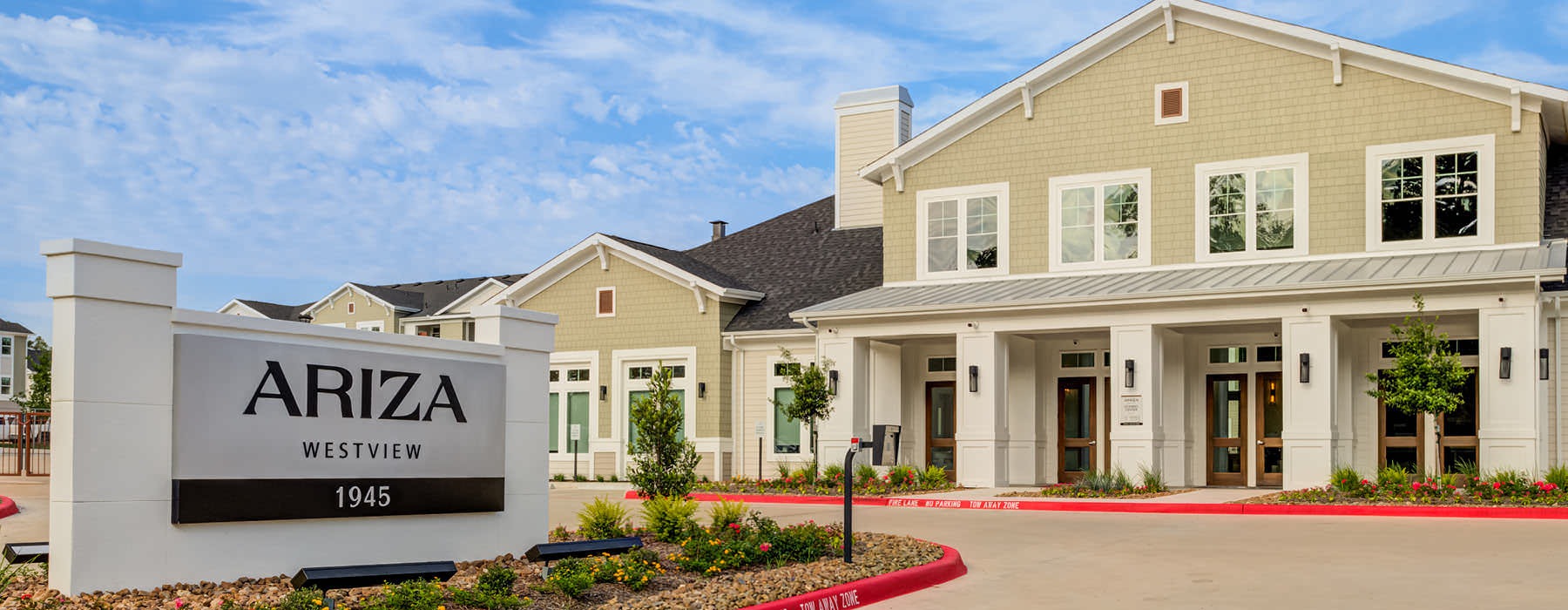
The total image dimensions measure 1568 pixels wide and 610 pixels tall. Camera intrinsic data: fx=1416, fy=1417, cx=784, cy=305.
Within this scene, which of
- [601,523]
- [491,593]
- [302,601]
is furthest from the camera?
[601,523]

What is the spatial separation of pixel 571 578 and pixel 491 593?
→ 63 centimetres

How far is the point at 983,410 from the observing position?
79.4 feet

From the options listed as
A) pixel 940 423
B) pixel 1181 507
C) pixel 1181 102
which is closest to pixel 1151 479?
pixel 1181 507

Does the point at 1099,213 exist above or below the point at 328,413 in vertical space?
above

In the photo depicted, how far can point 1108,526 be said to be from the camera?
16.7 m

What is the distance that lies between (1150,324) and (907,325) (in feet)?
14.4

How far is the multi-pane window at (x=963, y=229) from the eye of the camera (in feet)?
85.2

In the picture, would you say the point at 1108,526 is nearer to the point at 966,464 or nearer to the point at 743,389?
the point at 966,464

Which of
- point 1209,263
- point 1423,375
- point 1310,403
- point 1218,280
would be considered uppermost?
point 1209,263

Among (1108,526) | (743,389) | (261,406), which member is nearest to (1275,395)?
(1108,526)

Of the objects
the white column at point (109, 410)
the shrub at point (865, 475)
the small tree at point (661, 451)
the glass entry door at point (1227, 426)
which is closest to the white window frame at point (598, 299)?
the shrub at point (865, 475)

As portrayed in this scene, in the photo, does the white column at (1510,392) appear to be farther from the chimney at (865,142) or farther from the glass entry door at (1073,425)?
the chimney at (865,142)

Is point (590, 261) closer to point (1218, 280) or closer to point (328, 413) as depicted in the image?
point (1218, 280)

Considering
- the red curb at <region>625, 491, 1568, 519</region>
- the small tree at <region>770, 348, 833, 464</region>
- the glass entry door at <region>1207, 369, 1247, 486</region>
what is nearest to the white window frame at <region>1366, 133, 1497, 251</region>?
the glass entry door at <region>1207, 369, 1247, 486</region>
